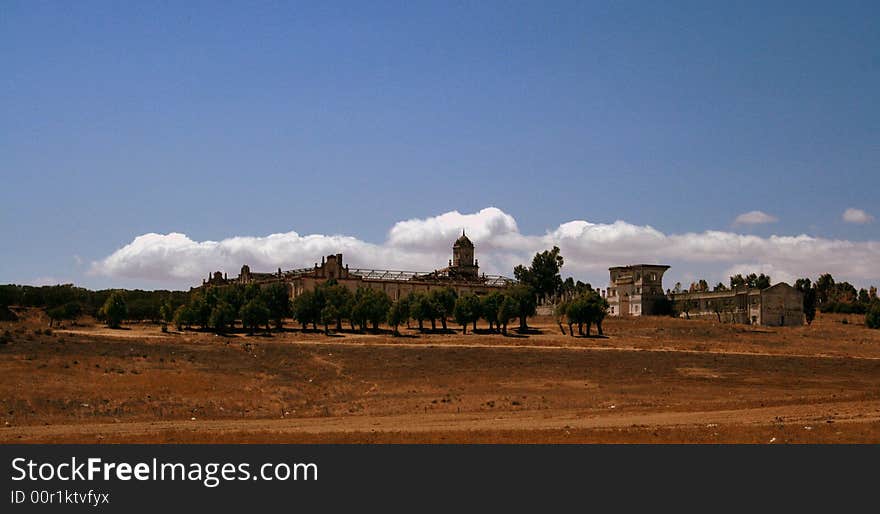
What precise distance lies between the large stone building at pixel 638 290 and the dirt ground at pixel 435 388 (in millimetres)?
29915

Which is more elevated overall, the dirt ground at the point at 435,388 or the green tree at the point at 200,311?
the green tree at the point at 200,311

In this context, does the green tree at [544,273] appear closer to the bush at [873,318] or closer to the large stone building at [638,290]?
the large stone building at [638,290]

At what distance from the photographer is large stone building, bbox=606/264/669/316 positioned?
5305 inches

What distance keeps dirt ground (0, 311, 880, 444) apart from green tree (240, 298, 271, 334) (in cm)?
537

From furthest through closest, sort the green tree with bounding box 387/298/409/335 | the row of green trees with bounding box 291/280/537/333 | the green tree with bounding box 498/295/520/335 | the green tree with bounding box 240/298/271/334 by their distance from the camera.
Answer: the row of green trees with bounding box 291/280/537/333 < the green tree with bounding box 498/295/520/335 < the green tree with bounding box 387/298/409/335 < the green tree with bounding box 240/298/271/334

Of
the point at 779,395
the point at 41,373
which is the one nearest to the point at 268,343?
the point at 41,373

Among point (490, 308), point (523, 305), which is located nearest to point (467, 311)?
point (490, 308)

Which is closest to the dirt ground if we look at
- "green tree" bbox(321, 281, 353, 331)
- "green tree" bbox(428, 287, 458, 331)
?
"green tree" bbox(321, 281, 353, 331)

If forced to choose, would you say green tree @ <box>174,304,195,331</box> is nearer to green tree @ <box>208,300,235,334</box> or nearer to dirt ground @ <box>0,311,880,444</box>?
green tree @ <box>208,300,235,334</box>

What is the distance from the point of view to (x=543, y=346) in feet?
306

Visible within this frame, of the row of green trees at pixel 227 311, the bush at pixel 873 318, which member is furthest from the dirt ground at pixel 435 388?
the bush at pixel 873 318

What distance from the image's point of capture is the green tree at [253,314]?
10675cm
